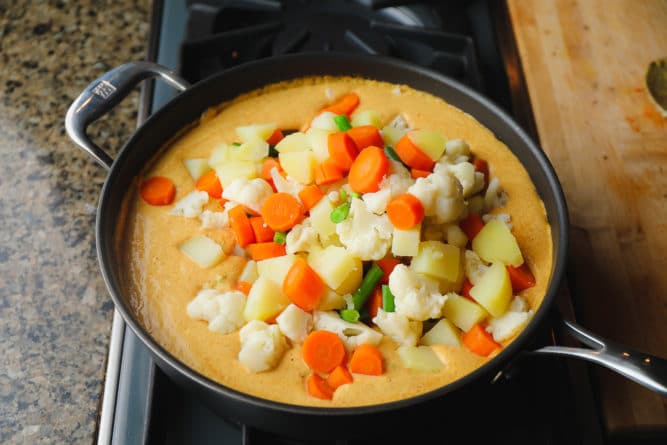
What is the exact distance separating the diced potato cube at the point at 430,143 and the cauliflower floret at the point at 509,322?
16.4 inches

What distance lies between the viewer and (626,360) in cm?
129

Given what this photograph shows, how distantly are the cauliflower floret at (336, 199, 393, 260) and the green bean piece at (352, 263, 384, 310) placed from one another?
0.13ft

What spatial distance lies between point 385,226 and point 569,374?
0.62 m

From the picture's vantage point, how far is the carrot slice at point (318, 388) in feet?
4.41

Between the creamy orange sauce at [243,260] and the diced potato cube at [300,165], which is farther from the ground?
the diced potato cube at [300,165]

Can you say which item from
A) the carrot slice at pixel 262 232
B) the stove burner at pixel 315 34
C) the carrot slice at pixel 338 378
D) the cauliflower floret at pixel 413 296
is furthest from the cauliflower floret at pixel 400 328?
the stove burner at pixel 315 34

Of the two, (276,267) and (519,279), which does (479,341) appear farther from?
(276,267)

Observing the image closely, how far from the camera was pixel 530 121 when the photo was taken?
2.19 metres

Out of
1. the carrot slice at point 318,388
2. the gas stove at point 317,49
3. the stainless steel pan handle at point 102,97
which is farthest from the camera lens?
the stainless steel pan handle at point 102,97

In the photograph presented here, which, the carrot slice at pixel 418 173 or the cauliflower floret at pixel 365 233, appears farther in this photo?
the carrot slice at pixel 418 173

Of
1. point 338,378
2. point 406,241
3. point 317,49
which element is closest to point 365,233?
point 406,241

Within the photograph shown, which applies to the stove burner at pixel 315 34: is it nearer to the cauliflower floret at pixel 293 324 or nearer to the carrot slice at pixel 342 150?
the carrot slice at pixel 342 150

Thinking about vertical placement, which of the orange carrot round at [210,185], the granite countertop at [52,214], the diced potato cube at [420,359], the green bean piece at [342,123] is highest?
the green bean piece at [342,123]

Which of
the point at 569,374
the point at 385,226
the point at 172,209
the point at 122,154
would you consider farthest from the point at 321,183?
the point at 569,374
